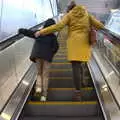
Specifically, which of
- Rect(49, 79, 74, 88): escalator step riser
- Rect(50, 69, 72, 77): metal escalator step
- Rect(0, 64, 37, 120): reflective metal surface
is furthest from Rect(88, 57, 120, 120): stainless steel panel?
Rect(0, 64, 37, 120): reflective metal surface

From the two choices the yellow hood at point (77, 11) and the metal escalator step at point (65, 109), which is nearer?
the metal escalator step at point (65, 109)

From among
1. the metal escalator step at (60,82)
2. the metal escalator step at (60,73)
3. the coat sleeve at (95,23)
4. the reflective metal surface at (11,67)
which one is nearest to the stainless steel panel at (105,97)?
the metal escalator step at (60,82)

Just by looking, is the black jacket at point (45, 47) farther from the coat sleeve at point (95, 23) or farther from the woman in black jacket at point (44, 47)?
the coat sleeve at point (95, 23)

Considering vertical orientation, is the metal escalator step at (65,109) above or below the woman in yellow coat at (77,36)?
below

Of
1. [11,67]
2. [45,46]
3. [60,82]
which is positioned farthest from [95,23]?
[60,82]

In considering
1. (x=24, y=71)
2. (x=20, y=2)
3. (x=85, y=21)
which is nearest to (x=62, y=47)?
(x=20, y=2)

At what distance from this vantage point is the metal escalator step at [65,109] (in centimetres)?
507

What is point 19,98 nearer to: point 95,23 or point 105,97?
point 105,97

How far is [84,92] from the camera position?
606 cm

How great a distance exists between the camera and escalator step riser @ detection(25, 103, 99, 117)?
507 cm

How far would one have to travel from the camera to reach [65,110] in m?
5.07

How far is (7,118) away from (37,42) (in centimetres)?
177

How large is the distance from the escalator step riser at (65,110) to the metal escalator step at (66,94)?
0.85 m

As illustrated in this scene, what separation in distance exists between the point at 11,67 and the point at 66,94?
1054mm
